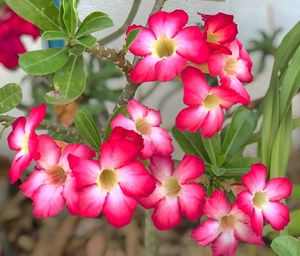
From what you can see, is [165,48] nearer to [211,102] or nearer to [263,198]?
[211,102]

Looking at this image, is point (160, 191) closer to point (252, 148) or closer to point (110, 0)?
point (110, 0)

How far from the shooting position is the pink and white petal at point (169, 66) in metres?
0.58

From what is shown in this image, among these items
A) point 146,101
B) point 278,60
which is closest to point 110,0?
point 146,101

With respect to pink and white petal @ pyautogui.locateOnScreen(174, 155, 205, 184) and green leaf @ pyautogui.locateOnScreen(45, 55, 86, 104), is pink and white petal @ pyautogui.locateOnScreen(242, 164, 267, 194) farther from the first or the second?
green leaf @ pyautogui.locateOnScreen(45, 55, 86, 104)

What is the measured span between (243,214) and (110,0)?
0.51 metres

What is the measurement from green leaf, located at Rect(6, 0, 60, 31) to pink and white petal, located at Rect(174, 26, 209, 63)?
14 centimetres

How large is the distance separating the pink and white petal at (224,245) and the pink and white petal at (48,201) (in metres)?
0.23

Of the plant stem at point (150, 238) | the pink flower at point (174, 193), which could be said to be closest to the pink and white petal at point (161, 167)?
the pink flower at point (174, 193)

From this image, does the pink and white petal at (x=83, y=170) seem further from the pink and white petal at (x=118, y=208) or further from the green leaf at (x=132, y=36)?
the green leaf at (x=132, y=36)

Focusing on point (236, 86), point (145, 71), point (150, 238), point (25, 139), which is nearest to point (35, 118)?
Answer: point (25, 139)

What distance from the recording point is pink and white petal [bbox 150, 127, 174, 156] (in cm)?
65

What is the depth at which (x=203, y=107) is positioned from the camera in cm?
61

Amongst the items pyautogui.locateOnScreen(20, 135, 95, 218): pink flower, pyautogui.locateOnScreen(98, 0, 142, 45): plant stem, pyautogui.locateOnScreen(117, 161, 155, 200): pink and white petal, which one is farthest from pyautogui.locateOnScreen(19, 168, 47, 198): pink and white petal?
pyautogui.locateOnScreen(98, 0, 142, 45): plant stem

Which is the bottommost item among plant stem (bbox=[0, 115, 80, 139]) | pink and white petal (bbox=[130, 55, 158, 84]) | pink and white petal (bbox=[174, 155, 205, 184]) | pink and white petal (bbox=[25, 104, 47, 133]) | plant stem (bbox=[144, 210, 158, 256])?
plant stem (bbox=[144, 210, 158, 256])
